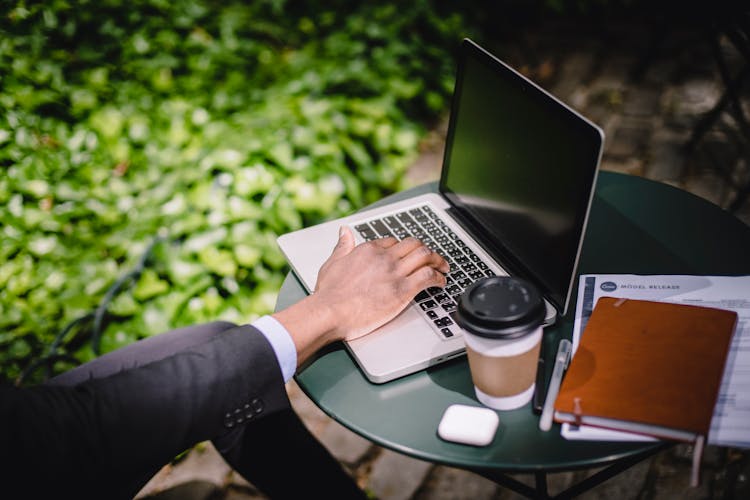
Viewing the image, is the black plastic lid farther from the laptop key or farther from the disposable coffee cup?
the laptop key

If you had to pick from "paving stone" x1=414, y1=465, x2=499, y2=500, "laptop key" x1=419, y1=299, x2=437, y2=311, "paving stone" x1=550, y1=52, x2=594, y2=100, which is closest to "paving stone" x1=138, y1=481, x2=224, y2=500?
"paving stone" x1=414, y1=465, x2=499, y2=500

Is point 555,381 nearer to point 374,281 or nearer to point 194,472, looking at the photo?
point 374,281

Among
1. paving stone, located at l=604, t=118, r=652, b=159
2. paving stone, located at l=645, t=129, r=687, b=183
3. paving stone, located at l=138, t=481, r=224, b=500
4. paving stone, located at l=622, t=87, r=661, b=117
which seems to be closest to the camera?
paving stone, located at l=138, t=481, r=224, b=500

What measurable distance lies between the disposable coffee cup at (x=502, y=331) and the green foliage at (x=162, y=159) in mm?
1544

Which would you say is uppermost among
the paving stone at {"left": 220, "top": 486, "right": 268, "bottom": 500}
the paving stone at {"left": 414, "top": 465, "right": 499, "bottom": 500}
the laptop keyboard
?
the laptop keyboard

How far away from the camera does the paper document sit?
37.7 inches

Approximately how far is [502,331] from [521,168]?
45 centimetres

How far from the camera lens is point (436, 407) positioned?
110 cm

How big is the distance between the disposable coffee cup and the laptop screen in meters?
0.20

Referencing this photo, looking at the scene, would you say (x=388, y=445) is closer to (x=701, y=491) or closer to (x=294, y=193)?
(x=701, y=491)

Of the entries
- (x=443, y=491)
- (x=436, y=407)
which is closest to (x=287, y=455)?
(x=436, y=407)

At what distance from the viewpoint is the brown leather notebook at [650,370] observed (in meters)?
0.95

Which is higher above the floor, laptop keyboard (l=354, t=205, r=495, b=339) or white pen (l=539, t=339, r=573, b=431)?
laptop keyboard (l=354, t=205, r=495, b=339)

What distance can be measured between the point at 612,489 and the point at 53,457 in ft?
5.13
